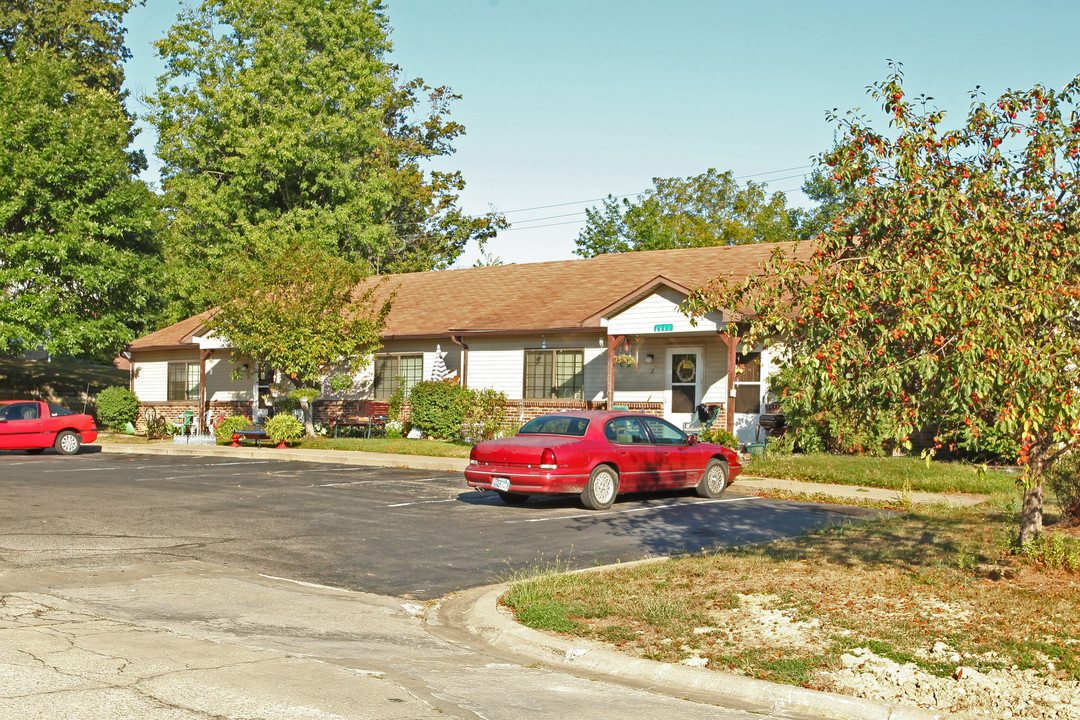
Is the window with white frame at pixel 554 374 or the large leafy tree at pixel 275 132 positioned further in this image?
the large leafy tree at pixel 275 132

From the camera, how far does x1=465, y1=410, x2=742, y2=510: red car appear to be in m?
15.1

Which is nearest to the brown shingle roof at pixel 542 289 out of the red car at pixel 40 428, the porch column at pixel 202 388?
the porch column at pixel 202 388

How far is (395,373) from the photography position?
3170cm

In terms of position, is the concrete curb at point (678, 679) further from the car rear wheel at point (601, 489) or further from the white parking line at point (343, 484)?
the white parking line at point (343, 484)

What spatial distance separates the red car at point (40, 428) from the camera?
2667 centimetres

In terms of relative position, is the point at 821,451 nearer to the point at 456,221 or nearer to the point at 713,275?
the point at 713,275

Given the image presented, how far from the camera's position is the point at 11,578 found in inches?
380

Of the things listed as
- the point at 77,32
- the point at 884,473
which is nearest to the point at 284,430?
the point at 884,473

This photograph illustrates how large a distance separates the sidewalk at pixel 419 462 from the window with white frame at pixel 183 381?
6.96m

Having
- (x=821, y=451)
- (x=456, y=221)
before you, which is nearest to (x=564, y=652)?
(x=821, y=451)

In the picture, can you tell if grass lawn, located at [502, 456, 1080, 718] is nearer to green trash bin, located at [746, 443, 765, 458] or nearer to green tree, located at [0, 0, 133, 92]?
green trash bin, located at [746, 443, 765, 458]

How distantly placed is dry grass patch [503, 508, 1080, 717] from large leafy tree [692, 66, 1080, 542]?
1.04 meters

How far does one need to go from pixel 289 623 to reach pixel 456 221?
44797 mm

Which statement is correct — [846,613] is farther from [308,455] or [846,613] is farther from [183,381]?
[183,381]
